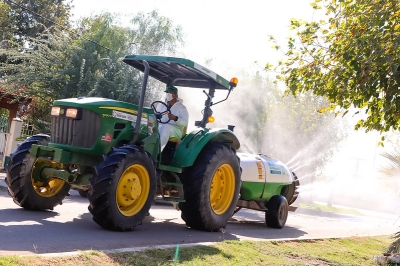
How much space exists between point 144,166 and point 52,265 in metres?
3.06

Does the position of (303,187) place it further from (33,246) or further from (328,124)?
(33,246)

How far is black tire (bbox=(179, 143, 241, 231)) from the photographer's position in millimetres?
9547

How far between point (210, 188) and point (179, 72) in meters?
2.25

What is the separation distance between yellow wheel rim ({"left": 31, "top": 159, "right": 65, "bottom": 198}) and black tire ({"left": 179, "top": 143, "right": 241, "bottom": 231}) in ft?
6.80

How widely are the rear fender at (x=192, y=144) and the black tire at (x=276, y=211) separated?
2769mm

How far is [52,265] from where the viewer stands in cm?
545

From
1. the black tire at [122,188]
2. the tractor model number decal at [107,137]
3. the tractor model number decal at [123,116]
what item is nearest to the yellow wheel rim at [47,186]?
the tractor model number decal at [107,137]

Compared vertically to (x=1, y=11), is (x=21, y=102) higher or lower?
lower

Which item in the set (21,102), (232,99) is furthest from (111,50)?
(232,99)

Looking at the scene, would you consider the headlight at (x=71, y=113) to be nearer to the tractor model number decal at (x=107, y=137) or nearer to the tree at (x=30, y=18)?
the tractor model number decal at (x=107, y=137)

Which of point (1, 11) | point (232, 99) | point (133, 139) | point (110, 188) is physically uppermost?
point (1, 11)

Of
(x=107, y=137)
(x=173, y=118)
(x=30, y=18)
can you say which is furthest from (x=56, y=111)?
(x=30, y=18)

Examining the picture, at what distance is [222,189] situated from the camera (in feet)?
35.0

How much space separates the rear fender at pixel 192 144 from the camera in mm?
9516
